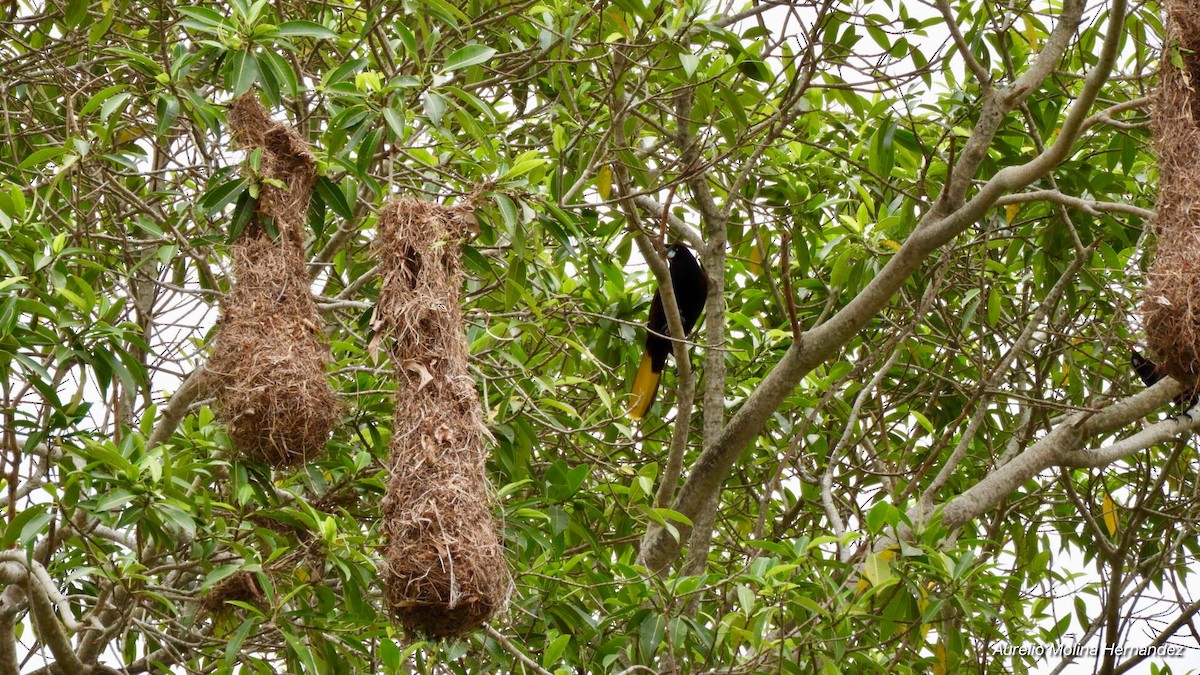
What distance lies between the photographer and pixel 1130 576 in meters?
4.06

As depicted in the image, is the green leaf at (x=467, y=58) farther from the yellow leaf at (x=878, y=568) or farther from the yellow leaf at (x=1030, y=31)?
the yellow leaf at (x=1030, y=31)

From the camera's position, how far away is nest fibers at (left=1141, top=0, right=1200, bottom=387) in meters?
2.40

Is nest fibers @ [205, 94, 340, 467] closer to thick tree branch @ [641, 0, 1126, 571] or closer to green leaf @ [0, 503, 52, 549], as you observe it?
green leaf @ [0, 503, 52, 549]

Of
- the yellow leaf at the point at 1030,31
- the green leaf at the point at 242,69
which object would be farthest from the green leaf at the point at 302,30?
the yellow leaf at the point at 1030,31

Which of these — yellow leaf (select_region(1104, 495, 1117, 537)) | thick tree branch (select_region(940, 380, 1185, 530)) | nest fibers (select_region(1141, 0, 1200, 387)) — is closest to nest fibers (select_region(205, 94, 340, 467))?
nest fibers (select_region(1141, 0, 1200, 387))

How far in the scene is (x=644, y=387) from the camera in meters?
4.23

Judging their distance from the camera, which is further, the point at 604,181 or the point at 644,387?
the point at 644,387

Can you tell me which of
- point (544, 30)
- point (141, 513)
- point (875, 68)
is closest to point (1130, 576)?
point (875, 68)

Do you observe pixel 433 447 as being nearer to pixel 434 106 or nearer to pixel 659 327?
pixel 434 106


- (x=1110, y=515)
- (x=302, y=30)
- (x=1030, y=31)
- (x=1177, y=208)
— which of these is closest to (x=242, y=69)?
(x=302, y=30)

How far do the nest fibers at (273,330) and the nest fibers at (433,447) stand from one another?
185mm

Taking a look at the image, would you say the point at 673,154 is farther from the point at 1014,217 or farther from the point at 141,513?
the point at 141,513

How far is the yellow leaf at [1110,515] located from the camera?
14.1ft

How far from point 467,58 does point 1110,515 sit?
10.1 feet
